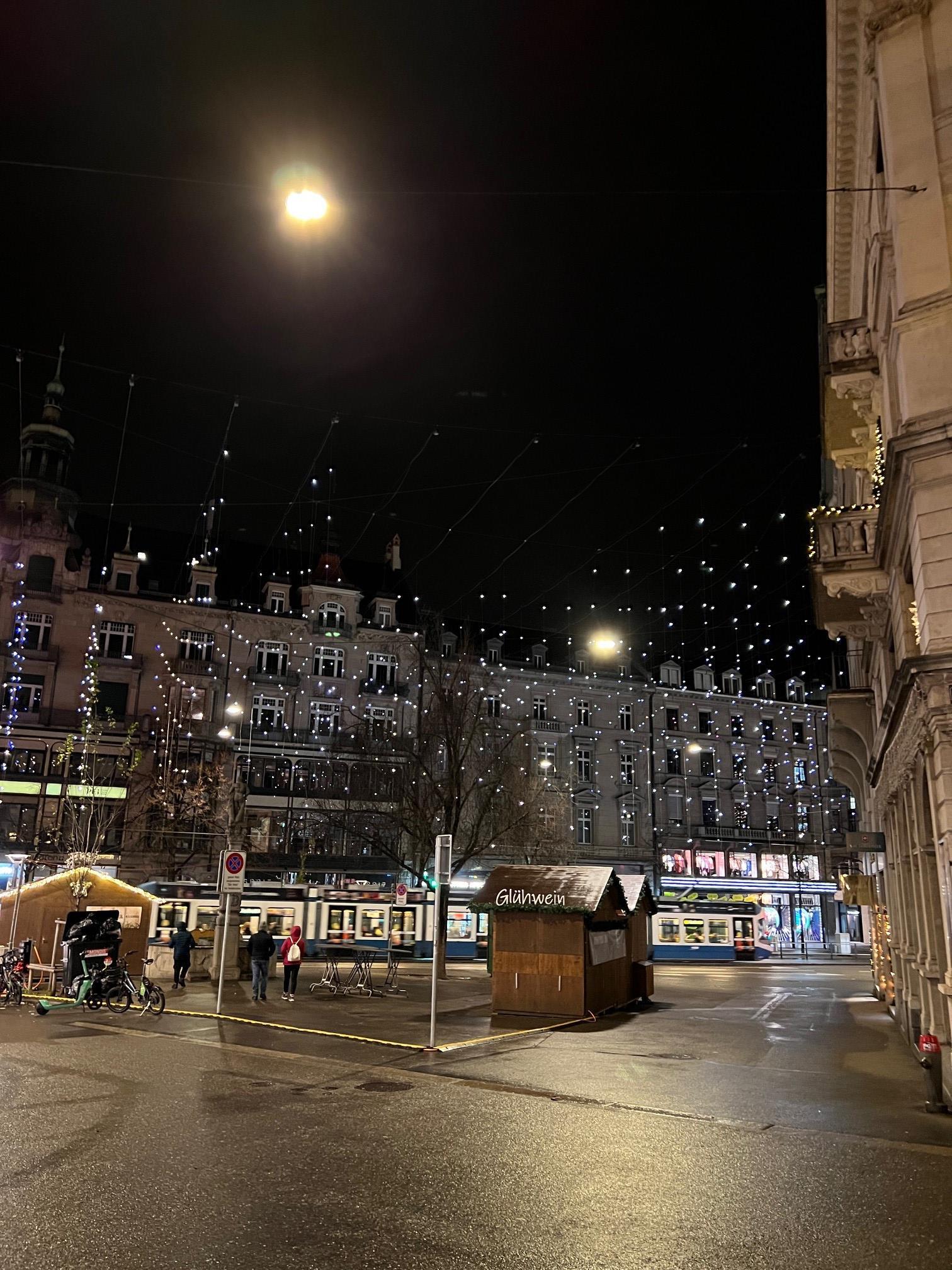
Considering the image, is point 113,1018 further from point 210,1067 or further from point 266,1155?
point 266,1155

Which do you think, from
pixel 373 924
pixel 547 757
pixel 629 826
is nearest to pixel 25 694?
pixel 373 924

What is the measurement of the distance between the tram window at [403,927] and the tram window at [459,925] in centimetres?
200

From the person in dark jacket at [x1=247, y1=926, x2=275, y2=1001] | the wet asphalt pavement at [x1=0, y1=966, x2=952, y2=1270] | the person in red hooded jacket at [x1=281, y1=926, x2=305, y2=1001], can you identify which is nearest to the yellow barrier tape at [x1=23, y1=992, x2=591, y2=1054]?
the wet asphalt pavement at [x1=0, y1=966, x2=952, y2=1270]

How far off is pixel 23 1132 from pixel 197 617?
42.7 m

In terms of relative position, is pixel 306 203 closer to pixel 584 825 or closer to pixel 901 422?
pixel 901 422

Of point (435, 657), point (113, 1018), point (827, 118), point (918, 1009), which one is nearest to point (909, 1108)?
point (918, 1009)

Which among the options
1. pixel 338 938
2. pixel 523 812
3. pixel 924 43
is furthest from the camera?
pixel 523 812

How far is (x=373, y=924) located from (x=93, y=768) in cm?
1555

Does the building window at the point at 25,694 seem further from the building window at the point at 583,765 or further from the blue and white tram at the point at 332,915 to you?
the building window at the point at 583,765

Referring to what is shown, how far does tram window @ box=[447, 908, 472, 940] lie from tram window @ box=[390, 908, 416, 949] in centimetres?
200

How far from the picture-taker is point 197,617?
162 ft

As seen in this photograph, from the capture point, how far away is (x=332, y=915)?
123 ft

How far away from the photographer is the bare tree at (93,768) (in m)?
39.9

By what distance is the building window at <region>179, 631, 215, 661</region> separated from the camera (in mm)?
48781
